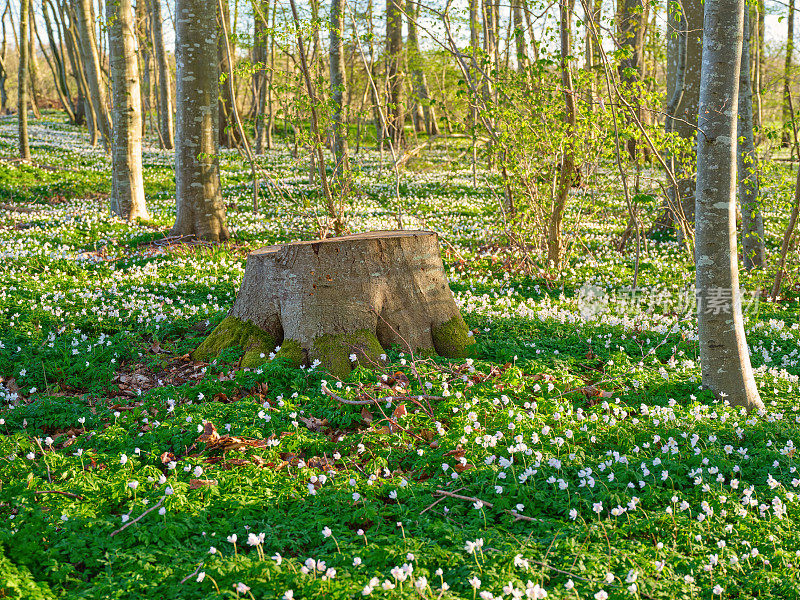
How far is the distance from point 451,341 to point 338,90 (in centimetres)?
506

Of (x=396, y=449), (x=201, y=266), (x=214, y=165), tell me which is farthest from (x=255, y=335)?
(x=214, y=165)

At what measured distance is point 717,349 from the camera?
16.7 ft

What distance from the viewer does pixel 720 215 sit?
4.80 metres

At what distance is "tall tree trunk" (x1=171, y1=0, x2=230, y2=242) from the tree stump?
220 inches

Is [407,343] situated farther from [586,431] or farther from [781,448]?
[781,448]

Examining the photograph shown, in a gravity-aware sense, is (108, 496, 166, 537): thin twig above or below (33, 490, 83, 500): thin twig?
below

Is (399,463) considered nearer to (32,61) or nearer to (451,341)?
(451,341)

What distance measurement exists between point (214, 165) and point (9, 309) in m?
5.08

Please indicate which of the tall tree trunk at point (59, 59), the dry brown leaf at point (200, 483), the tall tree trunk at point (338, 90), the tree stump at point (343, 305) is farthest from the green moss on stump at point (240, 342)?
the tall tree trunk at point (59, 59)

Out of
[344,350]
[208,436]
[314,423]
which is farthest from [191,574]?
[344,350]

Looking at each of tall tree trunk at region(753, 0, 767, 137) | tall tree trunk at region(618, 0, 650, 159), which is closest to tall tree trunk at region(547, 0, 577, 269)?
tall tree trunk at region(618, 0, 650, 159)

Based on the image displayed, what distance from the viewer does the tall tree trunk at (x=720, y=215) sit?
15.0ft

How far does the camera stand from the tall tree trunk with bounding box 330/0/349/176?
382 inches

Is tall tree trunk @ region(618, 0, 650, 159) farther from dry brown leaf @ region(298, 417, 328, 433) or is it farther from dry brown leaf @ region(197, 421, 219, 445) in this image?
dry brown leaf @ region(197, 421, 219, 445)
